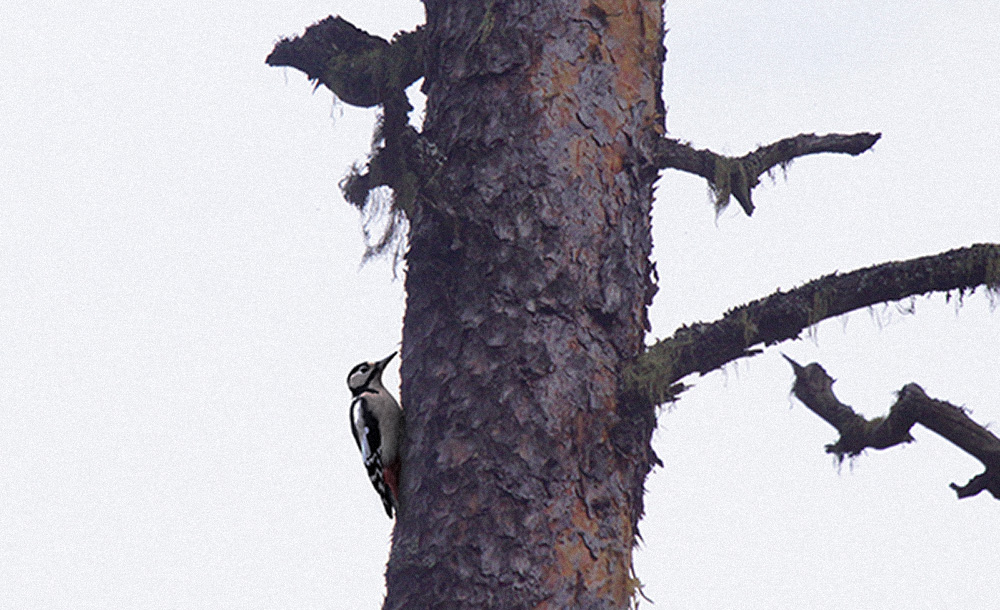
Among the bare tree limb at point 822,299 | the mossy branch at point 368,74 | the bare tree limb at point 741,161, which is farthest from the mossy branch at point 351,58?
the bare tree limb at point 822,299

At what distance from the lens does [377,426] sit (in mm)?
4523

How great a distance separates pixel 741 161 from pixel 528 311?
1.24 meters

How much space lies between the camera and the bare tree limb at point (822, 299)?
3826mm

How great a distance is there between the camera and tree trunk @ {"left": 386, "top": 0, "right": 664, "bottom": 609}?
3457mm

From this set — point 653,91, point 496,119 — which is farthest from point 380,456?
point 653,91

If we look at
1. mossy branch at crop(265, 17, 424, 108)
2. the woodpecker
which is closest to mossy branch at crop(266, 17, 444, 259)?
mossy branch at crop(265, 17, 424, 108)

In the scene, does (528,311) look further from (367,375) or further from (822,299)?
(367,375)

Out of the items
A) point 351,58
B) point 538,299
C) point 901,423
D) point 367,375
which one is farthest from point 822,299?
point 367,375

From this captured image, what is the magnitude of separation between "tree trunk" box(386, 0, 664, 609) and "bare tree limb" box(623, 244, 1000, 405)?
216mm

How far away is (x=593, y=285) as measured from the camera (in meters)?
3.74

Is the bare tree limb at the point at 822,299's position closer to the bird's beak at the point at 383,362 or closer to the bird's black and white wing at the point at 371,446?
the bird's black and white wing at the point at 371,446

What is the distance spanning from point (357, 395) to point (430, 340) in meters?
1.65

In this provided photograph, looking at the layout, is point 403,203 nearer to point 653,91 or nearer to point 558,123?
point 558,123

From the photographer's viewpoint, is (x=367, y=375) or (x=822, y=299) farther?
(x=367, y=375)
